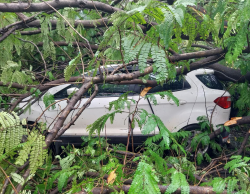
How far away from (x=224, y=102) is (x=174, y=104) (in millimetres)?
886

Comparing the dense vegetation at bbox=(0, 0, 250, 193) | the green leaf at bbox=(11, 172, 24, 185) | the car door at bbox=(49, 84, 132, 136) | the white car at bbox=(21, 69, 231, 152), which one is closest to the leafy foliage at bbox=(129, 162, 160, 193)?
the dense vegetation at bbox=(0, 0, 250, 193)

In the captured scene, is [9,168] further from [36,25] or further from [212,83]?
[212,83]

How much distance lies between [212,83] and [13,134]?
3.53 metres

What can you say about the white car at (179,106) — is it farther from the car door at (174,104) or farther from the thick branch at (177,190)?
the thick branch at (177,190)

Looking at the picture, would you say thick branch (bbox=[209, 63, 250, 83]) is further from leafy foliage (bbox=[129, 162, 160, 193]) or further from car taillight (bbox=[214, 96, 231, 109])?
leafy foliage (bbox=[129, 162, 160, 193])

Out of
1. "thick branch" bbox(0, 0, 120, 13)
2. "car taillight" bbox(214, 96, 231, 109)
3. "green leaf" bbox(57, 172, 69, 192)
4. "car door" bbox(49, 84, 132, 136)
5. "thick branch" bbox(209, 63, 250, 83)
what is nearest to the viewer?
"green leaf" bbox(57, 172, 69, 192)

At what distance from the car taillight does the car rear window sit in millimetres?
208

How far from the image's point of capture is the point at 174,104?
3.88 m

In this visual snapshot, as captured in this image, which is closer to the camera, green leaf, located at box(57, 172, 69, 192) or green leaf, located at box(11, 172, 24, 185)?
green leaf, located at box(11, 172, 24, 185)

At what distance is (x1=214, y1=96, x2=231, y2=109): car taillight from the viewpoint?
12.4 feet

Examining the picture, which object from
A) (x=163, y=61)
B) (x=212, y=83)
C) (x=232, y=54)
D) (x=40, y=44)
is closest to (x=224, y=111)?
(x=212, y=83)

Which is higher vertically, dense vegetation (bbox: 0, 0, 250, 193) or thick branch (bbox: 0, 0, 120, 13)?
thick branch (bbox: 0, 0, 120, 13)

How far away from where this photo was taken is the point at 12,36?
2.57 m

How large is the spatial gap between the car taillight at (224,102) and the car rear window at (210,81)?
21cm
